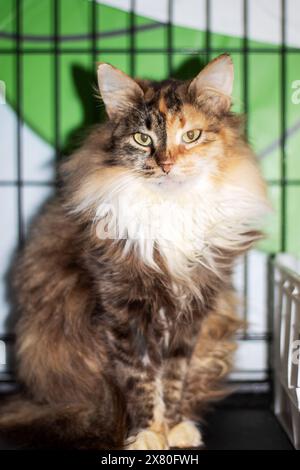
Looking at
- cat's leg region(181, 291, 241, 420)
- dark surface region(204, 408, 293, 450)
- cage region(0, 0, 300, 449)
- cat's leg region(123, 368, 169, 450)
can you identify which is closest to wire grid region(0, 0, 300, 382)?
cage region(0, 0, 300, 449)

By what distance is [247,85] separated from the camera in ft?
6.01

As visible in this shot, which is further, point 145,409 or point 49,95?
point 49,95

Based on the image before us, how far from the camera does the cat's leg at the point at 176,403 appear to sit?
1556 mm

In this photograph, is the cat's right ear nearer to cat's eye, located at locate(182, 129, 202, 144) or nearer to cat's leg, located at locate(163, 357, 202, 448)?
cat's eye, located at locate(182, 129, 202, 144)

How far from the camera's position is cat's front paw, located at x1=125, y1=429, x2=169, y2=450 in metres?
1.44

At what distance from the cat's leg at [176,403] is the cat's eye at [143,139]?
557 mm

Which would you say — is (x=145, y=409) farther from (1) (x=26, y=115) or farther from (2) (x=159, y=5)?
(2) (x=159, y=5)

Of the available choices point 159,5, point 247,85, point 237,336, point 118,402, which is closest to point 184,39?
point 159,5

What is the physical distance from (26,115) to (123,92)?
491mm

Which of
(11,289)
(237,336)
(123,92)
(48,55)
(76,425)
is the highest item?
(48,55)

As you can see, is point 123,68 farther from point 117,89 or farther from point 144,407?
point 144,407

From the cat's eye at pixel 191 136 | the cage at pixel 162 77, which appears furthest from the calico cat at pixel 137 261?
the cage at pixel 162 77

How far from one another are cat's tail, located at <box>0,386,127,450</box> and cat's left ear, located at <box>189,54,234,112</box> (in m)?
0.76

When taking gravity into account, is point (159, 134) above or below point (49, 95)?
below
